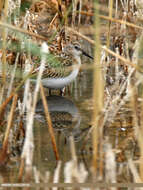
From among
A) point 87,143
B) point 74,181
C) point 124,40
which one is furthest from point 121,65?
point 74,181

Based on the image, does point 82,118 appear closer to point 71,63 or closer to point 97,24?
point 71,63

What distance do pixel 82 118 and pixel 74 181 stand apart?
7.13 feet

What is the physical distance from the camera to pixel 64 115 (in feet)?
19.9

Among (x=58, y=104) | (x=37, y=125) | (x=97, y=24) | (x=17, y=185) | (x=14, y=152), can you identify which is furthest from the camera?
(x=58, y=104)

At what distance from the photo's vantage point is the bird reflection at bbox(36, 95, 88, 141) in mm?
5273

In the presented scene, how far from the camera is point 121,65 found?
682 cm

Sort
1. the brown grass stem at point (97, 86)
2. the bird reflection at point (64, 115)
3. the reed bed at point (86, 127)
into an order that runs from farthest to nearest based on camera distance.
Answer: the bird reflection at point (64, 115)
the reed bed at point (86, 127)
the brown grass stem at point (97, 86)

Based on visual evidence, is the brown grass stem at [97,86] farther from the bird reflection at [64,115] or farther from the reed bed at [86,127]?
the bird reflection at [64,115]

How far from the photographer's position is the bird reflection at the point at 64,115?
5273mm

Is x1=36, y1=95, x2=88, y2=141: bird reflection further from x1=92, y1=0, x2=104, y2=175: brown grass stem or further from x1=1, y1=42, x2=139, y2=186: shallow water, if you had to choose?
x1=92, y1=0, x2=104, y2=175: brown grass stem

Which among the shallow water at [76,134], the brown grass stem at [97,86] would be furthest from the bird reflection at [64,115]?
the brown grass stem at [97,86]

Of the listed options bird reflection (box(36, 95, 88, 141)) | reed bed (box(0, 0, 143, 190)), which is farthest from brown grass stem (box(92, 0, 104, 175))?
bird reflection (box(36, 95, 88, 141))

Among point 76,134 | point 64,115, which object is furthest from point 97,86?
point 64,115

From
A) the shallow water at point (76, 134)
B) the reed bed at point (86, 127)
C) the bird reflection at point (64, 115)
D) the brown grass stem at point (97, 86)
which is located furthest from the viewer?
the bird reflection at point (64, 115)
